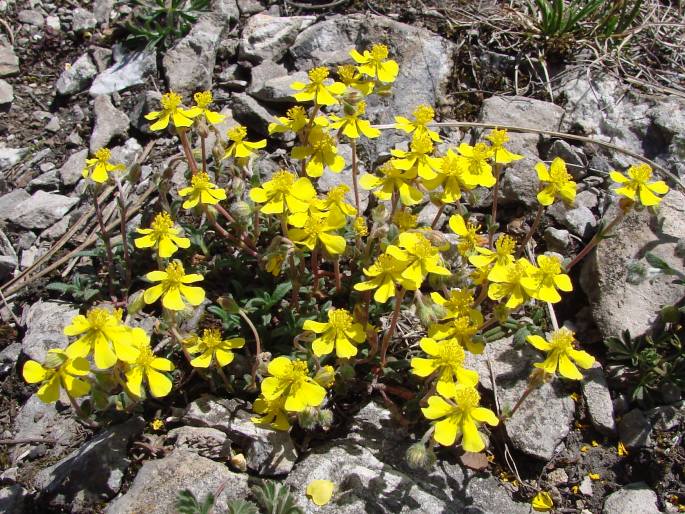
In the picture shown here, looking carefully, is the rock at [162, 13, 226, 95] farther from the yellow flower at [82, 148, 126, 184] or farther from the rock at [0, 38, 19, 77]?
the yellow flower at [82, 148, 126, 184]

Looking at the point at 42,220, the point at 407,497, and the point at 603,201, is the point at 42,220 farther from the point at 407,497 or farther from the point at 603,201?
the point at 603,201

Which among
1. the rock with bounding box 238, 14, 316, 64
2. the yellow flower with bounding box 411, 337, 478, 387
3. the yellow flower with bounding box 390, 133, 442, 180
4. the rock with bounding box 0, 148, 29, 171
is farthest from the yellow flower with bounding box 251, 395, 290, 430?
the rock with bounding box 238, 14, 316, 64

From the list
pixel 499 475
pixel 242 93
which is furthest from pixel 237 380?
pixel 242 93

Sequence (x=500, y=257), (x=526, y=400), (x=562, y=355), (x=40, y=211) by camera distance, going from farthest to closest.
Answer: (x=40, y=211), (x=526, y=400), (x=500, y=257), (x=562, y=355)

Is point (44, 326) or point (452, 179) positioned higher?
point (452, 179)

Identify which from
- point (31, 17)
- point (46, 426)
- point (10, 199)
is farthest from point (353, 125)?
point (31, 17)

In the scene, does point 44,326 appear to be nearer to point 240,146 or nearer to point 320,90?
point 240,146
